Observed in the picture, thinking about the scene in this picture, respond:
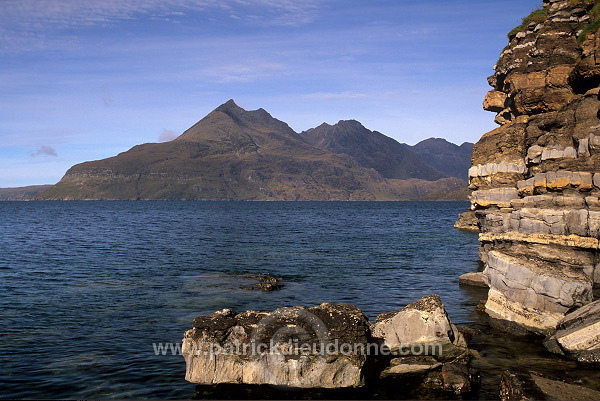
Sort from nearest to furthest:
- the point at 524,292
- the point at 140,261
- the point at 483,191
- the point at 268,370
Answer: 1. the point at 268,370
2. the point at 524,292
3. the point at 483,191
4. the point at 140,261

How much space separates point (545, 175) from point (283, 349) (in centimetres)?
2361

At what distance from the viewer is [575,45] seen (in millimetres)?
38406

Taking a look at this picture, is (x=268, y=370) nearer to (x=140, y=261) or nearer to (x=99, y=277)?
(x=99, y=277)

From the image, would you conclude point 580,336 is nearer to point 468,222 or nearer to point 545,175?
point 545,175

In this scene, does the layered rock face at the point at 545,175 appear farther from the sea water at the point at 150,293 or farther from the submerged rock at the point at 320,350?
the submerged rock at the point at 320,350

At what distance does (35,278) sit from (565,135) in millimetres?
49188

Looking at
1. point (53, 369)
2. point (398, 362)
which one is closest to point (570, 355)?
point (398, 362)

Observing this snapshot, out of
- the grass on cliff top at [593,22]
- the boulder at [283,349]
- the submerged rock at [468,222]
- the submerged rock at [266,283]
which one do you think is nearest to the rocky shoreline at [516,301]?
the boulder at [283,349]

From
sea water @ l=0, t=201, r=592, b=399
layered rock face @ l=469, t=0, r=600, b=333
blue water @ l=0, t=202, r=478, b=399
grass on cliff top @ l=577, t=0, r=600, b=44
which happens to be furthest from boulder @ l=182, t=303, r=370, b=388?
grass on cliff top @ l=577, t=0, r=600, b=44

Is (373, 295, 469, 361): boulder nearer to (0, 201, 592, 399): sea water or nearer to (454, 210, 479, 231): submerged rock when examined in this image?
(0, 201, 592, 399): sea water

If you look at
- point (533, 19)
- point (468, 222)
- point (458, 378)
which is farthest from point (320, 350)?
point (468, 222)

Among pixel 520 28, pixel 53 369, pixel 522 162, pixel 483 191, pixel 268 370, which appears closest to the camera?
pixel 268 370

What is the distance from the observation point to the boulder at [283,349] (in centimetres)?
1948

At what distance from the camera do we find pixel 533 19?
1724 inches
